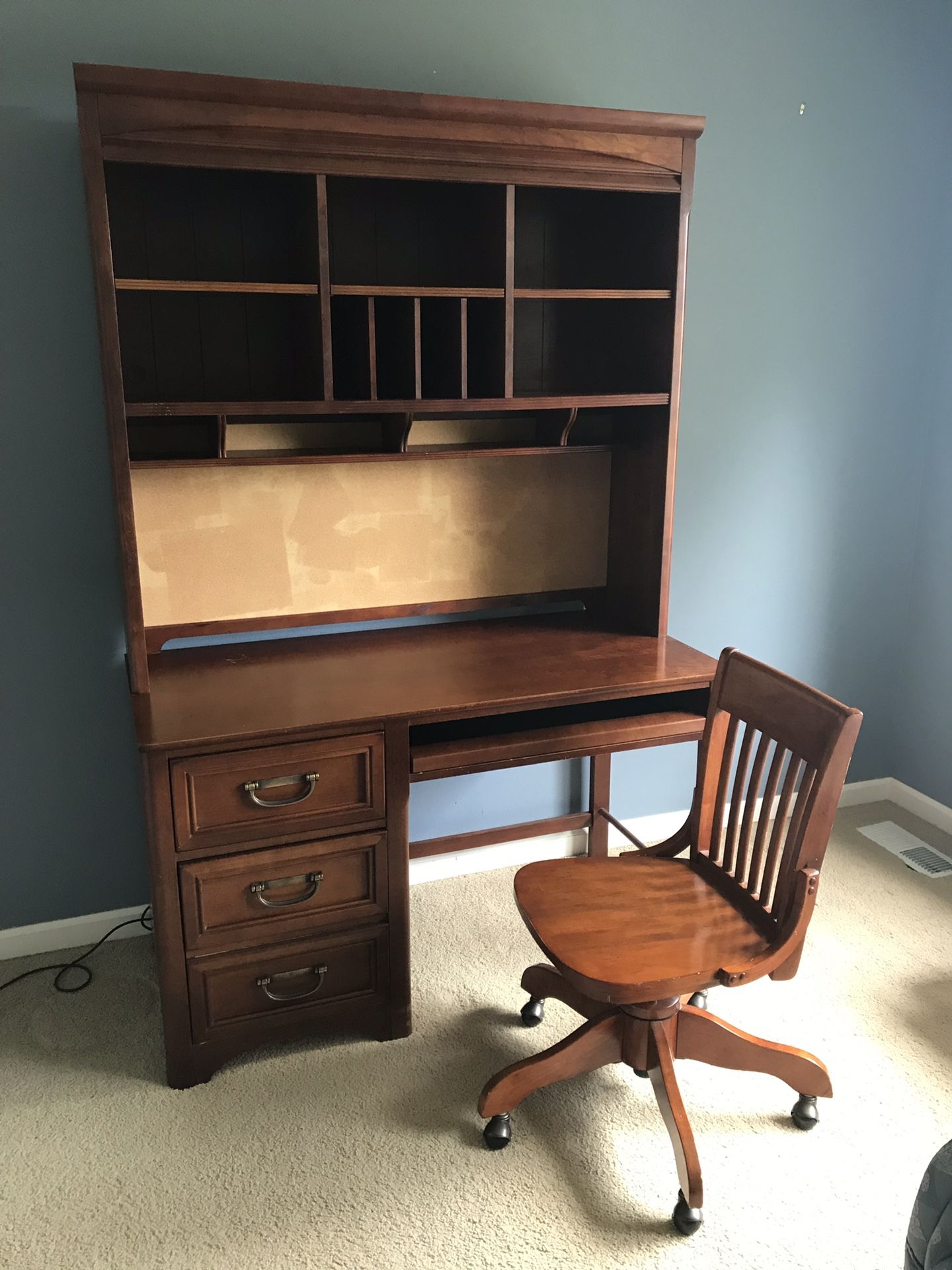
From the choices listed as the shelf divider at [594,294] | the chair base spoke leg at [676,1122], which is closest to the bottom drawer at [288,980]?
the chair base spoke leg at [676,1122]

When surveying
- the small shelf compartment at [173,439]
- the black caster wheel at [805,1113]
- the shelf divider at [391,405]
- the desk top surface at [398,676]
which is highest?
the shelf divider at [391,405]

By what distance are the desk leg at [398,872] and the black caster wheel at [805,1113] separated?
794mm

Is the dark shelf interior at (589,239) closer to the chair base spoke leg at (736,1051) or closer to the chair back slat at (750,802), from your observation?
the chair back slat at (750,802)

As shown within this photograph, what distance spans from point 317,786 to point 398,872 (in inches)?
10.3

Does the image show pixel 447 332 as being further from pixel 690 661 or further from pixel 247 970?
pixel 247 970

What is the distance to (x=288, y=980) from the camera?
1.97 m

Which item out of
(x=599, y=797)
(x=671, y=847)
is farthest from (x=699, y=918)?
(x=599, y=797)

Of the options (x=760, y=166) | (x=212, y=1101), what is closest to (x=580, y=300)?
(x=760, y=166)

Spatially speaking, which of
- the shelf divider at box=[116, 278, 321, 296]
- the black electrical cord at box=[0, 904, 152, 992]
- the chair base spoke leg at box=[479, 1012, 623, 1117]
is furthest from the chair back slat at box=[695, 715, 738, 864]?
the black electrical cord at box=[0, 904, 152, 992]

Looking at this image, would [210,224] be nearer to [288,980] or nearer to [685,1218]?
[288,980]

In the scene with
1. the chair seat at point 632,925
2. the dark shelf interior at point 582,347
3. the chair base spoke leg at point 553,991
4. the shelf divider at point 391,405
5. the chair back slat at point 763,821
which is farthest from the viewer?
the dark shelf interior at point 582,347

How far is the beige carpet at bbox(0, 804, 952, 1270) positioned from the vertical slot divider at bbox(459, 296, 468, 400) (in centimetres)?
134

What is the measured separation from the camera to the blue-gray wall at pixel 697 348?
2.04 metres

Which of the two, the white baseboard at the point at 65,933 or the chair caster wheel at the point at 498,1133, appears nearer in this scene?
the chair caster wheel at the point at 498,1133
